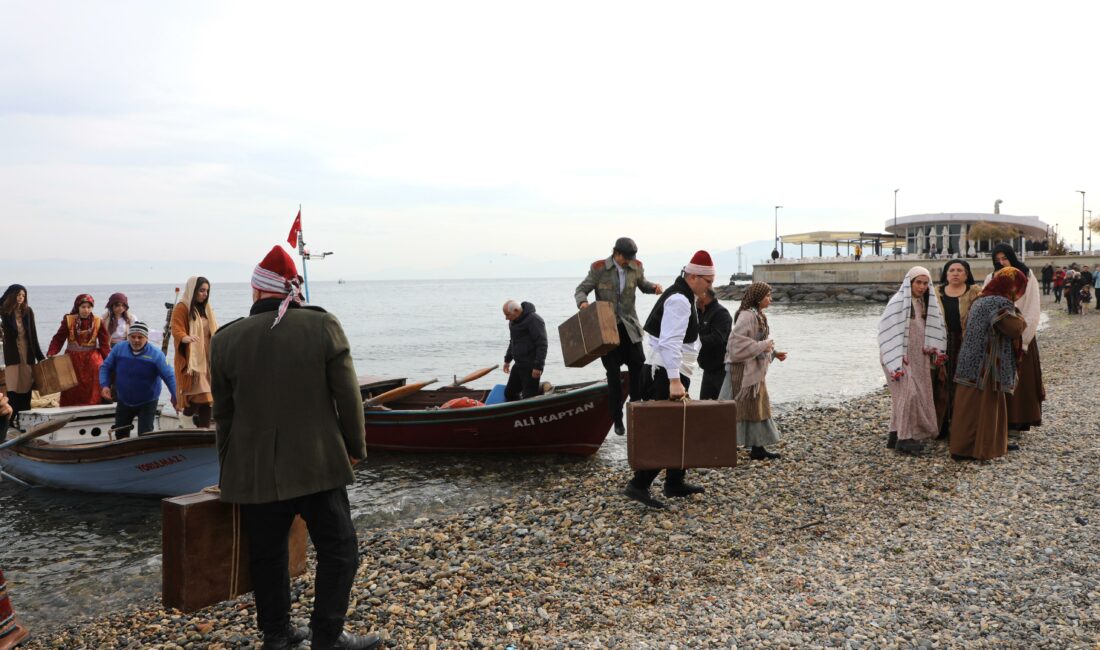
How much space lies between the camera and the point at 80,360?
33.7ft

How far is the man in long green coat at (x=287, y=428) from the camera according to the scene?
3.17 m

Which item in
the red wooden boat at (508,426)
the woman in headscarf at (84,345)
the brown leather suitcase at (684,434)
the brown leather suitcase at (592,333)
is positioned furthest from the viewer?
the woman in headscarf at (84,345)

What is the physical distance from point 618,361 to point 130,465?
5505 millimetres

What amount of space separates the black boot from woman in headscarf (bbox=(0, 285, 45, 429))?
361 inches

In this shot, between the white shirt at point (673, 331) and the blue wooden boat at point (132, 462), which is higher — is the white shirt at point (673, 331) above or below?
above

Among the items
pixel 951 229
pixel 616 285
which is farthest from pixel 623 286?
pixel 951 229

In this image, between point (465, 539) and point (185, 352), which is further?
point (185, 352)

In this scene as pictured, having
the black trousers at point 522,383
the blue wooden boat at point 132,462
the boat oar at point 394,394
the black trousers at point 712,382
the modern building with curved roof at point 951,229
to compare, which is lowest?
the blue wooden boat at point 132,462

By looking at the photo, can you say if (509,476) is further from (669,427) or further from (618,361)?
(669,427)

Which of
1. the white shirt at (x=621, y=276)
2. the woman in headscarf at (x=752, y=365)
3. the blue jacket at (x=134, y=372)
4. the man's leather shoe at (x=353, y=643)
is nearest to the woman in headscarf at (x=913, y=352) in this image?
the woman in headscarf at (x=752, y=365)

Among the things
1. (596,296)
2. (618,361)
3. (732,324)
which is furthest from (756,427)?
(596,296)

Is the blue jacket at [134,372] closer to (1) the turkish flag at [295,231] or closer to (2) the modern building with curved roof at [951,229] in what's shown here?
(1) the turkish flag at [295,231]

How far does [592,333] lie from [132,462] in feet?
17.3

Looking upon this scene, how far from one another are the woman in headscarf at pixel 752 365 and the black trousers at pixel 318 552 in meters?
4.85
